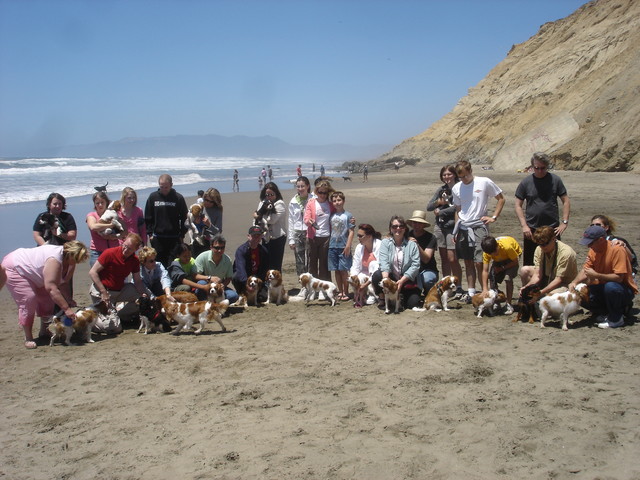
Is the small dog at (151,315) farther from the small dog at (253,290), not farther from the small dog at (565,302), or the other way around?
the small dog at (565,302)

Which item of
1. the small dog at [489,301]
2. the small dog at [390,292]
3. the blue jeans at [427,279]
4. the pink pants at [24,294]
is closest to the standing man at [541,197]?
the small dog at [489,301]

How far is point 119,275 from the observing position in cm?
680

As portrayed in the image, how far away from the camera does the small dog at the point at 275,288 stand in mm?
7793

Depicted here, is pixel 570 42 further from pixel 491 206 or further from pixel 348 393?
pixel 348 393

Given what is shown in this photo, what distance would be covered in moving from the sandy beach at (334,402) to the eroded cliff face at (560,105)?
23.0 meters

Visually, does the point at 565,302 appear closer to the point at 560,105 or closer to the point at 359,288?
the point at 359,288

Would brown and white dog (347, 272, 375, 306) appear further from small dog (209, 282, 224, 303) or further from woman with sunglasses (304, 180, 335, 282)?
small dog (209, 282, 224, 303)

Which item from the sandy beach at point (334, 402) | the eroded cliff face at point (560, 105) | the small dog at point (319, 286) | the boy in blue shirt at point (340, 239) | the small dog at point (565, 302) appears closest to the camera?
the sandy beach at point (334, 402)

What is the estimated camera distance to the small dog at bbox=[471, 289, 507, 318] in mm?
6660

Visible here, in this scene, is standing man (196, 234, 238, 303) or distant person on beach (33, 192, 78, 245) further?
standing man (196, 234, 238, 303)

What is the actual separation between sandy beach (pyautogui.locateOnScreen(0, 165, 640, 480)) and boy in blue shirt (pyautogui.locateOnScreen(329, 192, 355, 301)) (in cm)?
115

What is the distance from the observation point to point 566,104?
37.8 m

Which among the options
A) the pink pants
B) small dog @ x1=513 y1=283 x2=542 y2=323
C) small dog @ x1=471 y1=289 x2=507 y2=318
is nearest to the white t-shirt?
small dog @ x1=471 y1=289 x2=507 y2=318

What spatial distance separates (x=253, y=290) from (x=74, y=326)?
2404 millimetres
